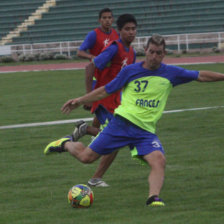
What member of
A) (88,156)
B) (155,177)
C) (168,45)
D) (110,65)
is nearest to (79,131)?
(110,65)

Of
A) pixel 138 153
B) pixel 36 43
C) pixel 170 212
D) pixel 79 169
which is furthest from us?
pixel 36 43

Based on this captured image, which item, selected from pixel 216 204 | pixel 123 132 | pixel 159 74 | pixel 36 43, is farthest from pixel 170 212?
pixel 36 43

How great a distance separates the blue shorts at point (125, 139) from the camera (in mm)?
6117

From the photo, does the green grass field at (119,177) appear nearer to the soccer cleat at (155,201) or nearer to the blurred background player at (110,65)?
the soccer cleat at (155,201)

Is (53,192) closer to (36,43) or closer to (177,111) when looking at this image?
(177,111)

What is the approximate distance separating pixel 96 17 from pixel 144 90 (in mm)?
32576

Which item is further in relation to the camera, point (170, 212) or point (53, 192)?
point (53, 192)

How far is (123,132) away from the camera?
618 centimetres

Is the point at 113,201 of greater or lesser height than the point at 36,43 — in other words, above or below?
above

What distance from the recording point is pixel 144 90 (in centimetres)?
611

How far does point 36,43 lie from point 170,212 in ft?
106

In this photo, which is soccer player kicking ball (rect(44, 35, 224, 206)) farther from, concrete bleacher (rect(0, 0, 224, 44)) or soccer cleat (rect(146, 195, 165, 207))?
concrete bleacher (rect(0, 0, 224, 44))

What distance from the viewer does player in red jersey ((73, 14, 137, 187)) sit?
706 cm

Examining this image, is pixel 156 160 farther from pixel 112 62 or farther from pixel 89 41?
pixel 89 41
